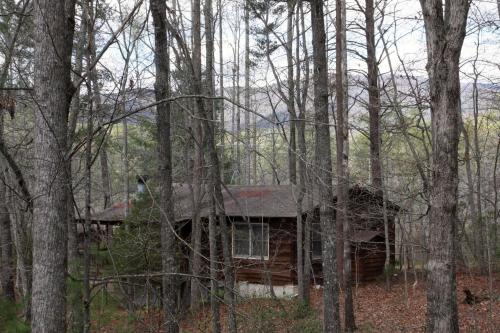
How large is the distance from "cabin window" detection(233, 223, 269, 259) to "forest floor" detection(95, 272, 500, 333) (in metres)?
2.51

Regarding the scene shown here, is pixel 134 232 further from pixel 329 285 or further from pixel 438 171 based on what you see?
pixel 438 171

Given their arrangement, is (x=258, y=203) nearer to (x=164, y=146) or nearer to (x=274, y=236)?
(x=274, y=236)

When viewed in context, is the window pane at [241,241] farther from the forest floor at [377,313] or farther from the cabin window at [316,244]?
the forest floor at [377,313]

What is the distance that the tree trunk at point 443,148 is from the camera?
18.5 ft

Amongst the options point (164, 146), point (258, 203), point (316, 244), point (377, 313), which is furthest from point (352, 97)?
point (316, 244)

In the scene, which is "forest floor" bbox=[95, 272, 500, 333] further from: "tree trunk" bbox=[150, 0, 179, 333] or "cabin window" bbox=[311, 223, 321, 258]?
"tree trunk" bbox=[150, 0, 179, 333]

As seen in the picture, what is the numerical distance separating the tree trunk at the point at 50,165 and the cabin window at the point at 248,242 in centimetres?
1488

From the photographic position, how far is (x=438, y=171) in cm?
576

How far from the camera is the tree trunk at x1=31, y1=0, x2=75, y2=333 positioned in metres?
3.69

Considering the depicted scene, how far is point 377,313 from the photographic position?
1427 cm

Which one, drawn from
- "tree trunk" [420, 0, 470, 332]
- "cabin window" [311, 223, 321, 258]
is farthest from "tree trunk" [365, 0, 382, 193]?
"tree trunk" [420, 0, 470, 332]

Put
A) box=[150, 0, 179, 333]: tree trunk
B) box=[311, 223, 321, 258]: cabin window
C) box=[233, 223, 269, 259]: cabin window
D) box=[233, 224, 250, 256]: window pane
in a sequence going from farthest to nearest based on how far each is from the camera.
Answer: box=[311, 223, 321, 258]: cabin window
box=[233, 224, 250, 256]: window pane
box=[233, 223, 269, 259]: cabin window
box=[150, 0, 179, 333]: tree trunk

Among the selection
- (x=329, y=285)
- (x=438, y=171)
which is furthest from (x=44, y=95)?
(x=329, y=285)

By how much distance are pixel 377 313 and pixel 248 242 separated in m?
6.13
